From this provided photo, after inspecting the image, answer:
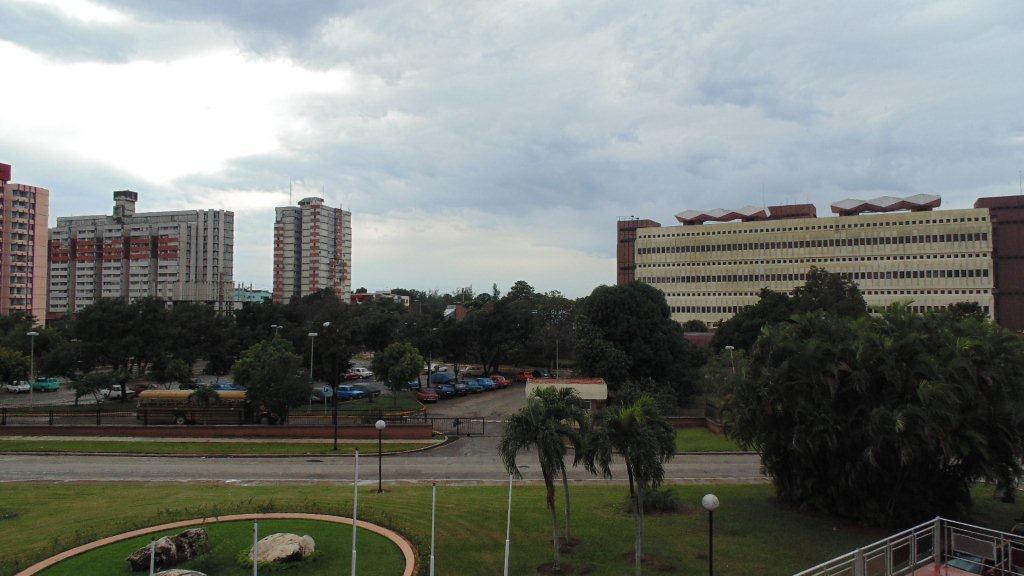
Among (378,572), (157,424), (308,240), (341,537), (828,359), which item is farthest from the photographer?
(308,240)

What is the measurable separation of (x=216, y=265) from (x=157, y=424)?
106021mm

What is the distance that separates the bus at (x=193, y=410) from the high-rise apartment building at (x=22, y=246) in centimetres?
7206

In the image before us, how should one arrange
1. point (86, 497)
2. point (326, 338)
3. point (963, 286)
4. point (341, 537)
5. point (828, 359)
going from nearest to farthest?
point (341, 537)
point (828, 359)
point (86, 497)
point (326, 338)
point (963, 286)

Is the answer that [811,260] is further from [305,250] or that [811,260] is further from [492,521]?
[305,250]

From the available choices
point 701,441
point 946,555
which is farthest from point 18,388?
point 946,555

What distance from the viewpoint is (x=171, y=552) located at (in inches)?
558

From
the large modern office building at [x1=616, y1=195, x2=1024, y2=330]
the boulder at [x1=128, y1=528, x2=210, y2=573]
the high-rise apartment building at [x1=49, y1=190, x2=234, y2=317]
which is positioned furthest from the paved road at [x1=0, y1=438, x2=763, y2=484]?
the high-rise apartment building at [x1=49, y1=190, x2=234, y2=317]

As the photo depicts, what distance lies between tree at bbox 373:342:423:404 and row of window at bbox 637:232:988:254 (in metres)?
73.2

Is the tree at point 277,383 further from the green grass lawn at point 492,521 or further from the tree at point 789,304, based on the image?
the tree at point 789,304

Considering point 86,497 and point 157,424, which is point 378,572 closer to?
point 86,497

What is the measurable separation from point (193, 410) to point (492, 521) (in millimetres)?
26359

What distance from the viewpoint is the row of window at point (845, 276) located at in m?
88.8

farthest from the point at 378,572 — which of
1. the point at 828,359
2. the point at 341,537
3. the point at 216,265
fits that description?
the point at 216,265

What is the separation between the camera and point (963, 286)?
88375 millimetres
